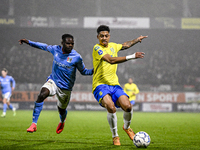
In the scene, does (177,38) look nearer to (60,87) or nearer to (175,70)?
(175,70)

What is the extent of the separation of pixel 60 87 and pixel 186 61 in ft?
71.8

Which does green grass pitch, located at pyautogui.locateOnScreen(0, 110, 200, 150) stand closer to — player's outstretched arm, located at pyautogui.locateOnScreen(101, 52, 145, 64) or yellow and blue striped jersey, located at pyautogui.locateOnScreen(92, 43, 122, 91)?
yellow and blue striped jersey, located at pyautogui.locateOnScreen(92, 43, 122, 91)

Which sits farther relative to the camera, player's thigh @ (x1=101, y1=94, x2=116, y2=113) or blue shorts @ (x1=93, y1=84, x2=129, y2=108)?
blue shorts @ (x1=93, y1=84, x2=129, y2=108)

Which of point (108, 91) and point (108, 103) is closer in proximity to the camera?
point (108, 103)

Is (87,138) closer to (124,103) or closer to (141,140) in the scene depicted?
(124,103)

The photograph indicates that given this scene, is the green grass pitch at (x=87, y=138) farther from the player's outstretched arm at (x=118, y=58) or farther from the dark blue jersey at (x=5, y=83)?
the dark blue jersey at (x=5, y=83)

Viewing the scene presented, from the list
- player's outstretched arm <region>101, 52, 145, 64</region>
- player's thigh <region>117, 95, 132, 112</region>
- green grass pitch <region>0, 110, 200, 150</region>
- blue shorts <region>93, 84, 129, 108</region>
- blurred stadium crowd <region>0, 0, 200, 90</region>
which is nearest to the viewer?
player's outstretched arm <region>101, 52, 145, 64</region>

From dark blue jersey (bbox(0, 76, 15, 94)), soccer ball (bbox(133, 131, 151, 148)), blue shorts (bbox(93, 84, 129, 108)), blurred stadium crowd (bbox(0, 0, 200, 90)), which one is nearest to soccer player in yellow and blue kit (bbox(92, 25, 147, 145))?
blue shorts (bbox(93, 84, 129, 108))

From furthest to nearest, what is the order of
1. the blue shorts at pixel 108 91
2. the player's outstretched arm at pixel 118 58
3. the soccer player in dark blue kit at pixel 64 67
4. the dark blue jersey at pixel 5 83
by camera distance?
the dark blue jersey at pixel 5 83
the soccer player in dark blue kit at pixel 64 67
the blue shorts at pixel 108 91
the player's outstretched arm at pixel 118 58

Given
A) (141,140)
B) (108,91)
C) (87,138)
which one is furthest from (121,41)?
(141,140)

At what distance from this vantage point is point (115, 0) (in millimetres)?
24016

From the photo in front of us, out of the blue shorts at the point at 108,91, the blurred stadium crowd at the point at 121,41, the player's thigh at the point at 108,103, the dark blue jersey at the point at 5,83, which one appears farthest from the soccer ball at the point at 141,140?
the blurred stadium crowd at the point at 121,41

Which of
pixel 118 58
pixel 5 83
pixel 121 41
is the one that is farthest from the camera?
pixel 121 41

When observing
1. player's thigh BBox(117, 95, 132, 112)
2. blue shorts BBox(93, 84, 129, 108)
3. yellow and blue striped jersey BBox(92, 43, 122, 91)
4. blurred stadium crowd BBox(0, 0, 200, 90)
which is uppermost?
blurred stadium crowd BBox(0, 0, 200, 90)
